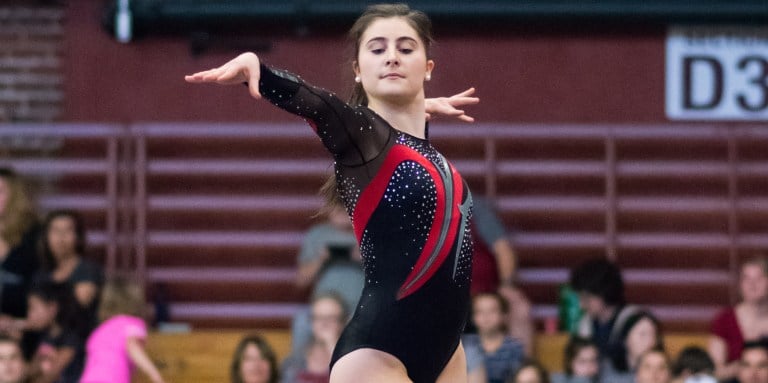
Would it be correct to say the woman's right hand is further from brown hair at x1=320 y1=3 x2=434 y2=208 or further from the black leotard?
brown hair at x1=320 y1=3 x2=434 y2=208

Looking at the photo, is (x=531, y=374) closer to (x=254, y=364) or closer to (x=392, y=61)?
(x=254, y=364)

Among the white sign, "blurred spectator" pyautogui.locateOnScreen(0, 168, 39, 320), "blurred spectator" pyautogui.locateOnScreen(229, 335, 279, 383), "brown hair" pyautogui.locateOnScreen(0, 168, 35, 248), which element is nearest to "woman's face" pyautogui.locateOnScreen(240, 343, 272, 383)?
"blurred spectator" pyautogui.locateOnScreen(229, 335, 279, 383)

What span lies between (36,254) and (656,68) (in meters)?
3.91

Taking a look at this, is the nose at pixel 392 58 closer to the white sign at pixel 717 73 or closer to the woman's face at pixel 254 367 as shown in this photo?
the woman's face at pixel 254 367

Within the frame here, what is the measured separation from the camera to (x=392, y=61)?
3.82 m

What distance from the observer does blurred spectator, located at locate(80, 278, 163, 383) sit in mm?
6711

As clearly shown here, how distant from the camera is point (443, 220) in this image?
3785mm

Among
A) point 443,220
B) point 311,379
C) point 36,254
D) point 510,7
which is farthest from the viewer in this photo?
point 510,7

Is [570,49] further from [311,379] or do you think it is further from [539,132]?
[311,379]

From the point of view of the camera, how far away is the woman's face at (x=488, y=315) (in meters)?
6.82

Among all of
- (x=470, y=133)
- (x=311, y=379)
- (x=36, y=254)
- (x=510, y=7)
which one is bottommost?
(x=311, y=379)

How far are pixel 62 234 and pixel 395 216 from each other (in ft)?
12.6

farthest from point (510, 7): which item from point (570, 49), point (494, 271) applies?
point (494, 271)

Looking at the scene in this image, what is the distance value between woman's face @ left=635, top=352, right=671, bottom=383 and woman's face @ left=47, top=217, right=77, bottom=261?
2929mm
